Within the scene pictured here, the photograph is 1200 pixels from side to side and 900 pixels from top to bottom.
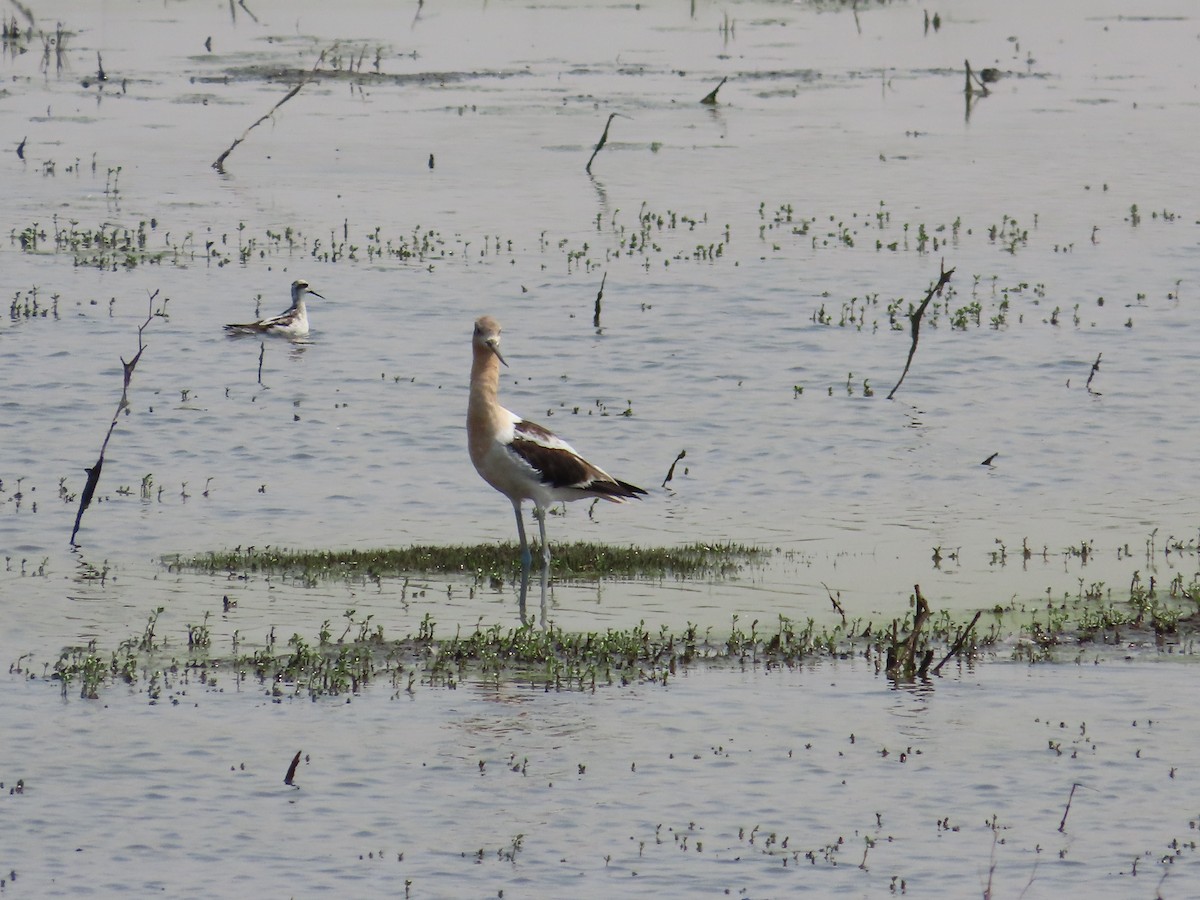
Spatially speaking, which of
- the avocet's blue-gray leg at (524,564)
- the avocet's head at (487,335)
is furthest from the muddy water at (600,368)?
the avocet's head at (487,335)

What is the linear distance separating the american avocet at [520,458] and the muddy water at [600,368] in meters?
0.75

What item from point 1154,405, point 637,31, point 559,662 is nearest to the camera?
point 559,662

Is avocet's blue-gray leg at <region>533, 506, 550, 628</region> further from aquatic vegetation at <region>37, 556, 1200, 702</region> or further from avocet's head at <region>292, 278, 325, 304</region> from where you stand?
avocet's head at <region>292, 278, 325, 304</region>

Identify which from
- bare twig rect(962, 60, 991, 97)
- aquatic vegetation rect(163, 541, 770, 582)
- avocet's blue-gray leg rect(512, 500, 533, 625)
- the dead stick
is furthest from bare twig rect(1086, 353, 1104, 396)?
bare twig rect(962, 60, 991, 97)

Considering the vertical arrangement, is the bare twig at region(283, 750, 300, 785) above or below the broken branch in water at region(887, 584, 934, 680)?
below

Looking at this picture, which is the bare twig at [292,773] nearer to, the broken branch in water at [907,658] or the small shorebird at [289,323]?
the broken branch in water at [907,658]

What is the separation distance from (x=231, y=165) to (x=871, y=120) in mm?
14243

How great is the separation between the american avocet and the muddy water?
0.75m

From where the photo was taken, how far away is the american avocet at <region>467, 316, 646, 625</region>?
15336mm

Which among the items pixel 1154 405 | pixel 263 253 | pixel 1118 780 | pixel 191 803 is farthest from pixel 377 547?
pixel 263 253

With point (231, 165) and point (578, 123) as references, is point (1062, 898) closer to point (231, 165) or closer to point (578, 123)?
point (231, 165)

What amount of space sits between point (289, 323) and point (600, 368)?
397 cm

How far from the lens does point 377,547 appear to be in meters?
16.5

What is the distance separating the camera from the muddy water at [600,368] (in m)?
12.0
